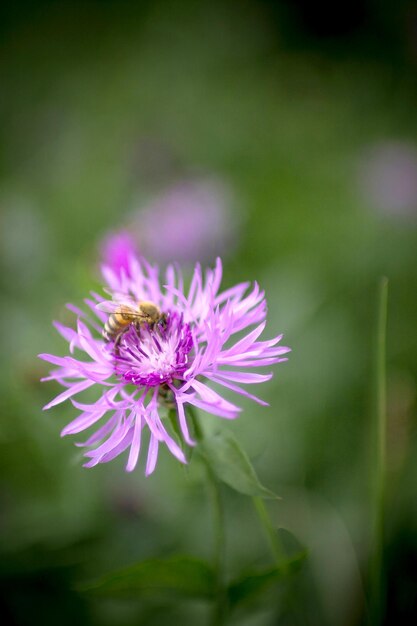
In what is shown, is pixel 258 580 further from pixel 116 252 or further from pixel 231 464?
pixel 116 252

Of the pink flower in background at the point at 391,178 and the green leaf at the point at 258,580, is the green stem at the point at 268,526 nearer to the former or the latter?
the green leaf at the point at 258,580

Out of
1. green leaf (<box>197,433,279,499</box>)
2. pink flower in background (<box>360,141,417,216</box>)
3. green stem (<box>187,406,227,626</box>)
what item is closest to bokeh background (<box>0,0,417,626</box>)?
pink flower in background (<box>360,141,417,216</box>)

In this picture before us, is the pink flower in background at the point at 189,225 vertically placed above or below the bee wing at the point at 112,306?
above

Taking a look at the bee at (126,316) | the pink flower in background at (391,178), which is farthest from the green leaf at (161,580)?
the pink flower in background at (391,178)

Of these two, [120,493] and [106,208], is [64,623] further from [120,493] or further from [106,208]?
[106,208]

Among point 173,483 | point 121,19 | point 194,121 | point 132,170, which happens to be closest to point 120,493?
point 173,483

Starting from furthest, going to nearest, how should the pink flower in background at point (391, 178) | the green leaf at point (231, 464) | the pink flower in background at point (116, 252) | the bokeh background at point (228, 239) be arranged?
the pink flower in background at point (391, 178)
the bokeh background at point (228, 239)
the pink flower in background at point (116, 252)
the green leaf at point (231, 464)
